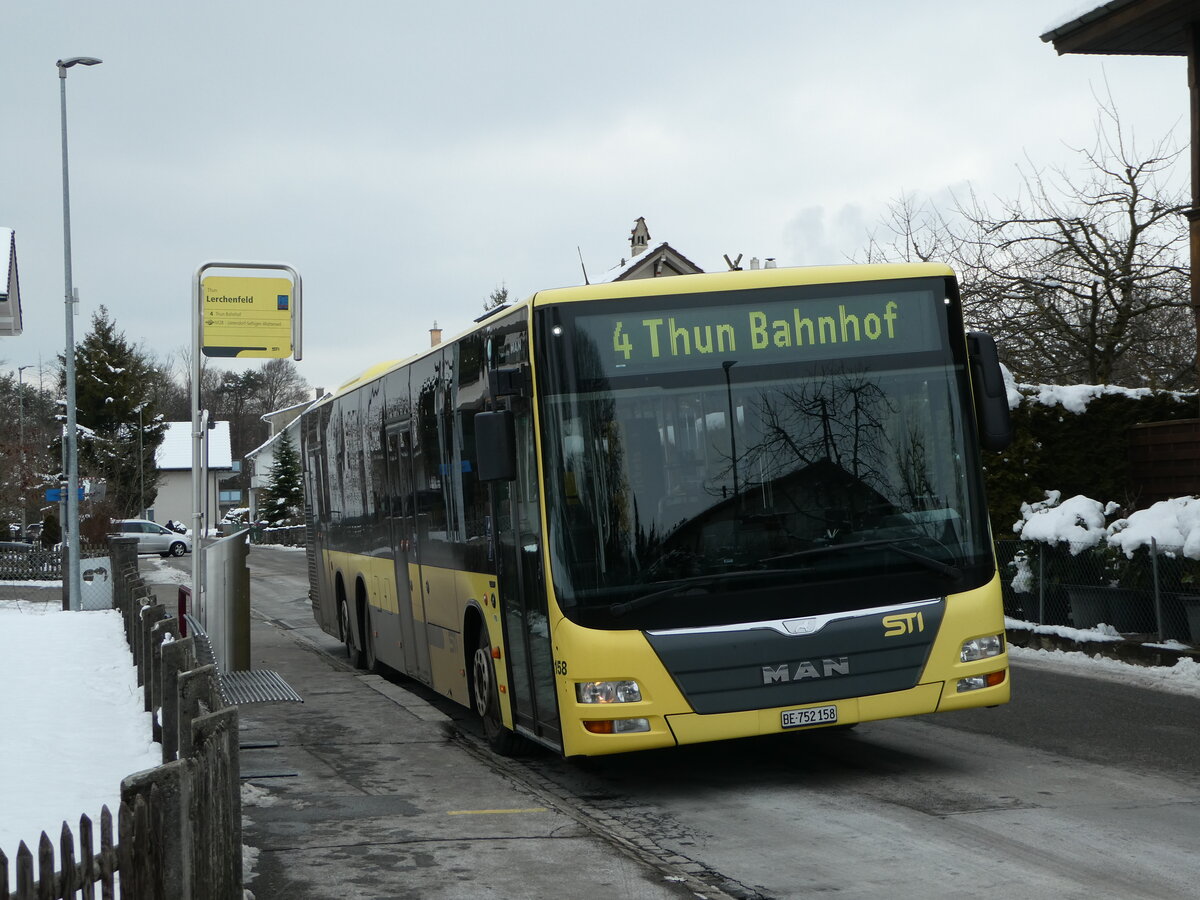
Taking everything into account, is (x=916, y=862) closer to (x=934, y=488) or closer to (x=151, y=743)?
(x=934, y=488)

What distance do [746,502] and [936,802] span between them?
189 cm

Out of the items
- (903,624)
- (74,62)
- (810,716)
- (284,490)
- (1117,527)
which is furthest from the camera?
(284,490)

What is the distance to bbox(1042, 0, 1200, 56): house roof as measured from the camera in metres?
17.2

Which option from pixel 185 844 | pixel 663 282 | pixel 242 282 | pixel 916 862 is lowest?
pixel 916 862

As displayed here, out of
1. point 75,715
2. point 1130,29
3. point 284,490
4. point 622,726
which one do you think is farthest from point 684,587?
point 284,490

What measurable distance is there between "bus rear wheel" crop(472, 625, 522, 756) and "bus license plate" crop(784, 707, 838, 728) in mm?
2383

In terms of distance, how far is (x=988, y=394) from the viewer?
28.7ft

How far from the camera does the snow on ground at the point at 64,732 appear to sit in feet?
25.5

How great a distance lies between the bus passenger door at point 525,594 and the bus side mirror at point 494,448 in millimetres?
141

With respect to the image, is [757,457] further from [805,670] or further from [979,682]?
[979,682]

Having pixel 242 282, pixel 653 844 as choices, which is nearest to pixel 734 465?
pixel 653 844

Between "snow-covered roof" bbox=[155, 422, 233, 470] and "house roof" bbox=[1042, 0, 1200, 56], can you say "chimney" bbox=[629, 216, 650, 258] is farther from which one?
"snow-covered roof" bbox=[155, 422, 233, 470]

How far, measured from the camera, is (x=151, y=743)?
10.5m

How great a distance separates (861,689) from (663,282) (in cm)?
258
